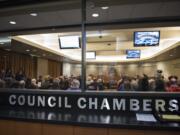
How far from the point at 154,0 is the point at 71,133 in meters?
3.34

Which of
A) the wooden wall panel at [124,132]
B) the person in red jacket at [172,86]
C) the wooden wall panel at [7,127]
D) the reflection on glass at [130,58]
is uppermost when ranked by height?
the reflection on glass at [130,58]

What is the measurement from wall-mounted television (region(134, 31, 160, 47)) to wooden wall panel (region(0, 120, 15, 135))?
4939 millimetres

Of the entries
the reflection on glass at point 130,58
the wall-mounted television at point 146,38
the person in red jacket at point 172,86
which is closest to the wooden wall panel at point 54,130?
the person in red jacket at point 172,86

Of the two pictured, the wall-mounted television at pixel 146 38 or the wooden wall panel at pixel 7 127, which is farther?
the wall-mounted television at pixel 146 38

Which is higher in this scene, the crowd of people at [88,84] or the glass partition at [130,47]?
the glass partition at [130,47]

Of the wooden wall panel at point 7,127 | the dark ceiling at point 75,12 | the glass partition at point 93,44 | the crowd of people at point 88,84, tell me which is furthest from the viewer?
the crowd of people at point 88,84

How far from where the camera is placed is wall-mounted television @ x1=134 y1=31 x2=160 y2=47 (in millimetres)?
6633

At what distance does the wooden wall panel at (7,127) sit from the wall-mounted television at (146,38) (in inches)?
194

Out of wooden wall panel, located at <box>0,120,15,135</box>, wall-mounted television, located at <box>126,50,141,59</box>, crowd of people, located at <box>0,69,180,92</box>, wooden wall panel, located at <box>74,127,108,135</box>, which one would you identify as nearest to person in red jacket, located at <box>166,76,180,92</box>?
crowd of people, located at <box>0,69,180,92</box>

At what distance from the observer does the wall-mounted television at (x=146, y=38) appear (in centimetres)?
663

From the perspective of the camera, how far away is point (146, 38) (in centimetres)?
677

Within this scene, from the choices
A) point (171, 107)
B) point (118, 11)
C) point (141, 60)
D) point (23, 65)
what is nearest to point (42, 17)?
point (118, 11)

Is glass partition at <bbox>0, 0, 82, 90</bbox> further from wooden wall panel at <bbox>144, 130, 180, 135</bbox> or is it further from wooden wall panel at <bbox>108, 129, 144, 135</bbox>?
wooden wall panel at <bbox>144, 130, 180, 135</bbox>

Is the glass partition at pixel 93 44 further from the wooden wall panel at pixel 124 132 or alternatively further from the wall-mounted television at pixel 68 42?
the wooden wall panel at pixel 124 132
